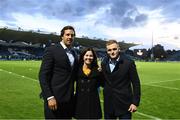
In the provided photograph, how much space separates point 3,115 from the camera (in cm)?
966

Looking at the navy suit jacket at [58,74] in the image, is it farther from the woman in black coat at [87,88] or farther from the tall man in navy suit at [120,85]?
the tall man in navy suit at [120,85]

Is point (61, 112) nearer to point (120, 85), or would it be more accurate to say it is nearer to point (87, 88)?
point (87, 88)

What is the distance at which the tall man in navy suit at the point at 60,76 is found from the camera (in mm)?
5621

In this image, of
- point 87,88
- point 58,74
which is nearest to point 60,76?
point 58,74

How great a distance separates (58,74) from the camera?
5.66 m

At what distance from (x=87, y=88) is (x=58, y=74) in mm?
479

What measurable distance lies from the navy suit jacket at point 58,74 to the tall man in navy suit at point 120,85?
0.58 metres

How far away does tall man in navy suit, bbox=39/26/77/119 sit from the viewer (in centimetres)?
562

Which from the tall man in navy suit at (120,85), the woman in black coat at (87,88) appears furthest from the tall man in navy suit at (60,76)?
the tall man in navy suit at (120,85)

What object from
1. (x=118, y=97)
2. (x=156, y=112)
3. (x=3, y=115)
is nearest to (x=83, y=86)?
(x=118, y=97)

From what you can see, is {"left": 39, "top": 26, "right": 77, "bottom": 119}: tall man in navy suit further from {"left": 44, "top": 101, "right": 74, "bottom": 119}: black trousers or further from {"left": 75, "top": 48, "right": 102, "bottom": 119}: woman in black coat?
{"left": 75, "top": 48, "right": 102, "bottom": 119}: woman in black coat

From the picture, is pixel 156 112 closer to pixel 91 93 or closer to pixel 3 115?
pixel 3 115

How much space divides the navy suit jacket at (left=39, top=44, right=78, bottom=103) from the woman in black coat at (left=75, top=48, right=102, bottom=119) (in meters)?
0.15

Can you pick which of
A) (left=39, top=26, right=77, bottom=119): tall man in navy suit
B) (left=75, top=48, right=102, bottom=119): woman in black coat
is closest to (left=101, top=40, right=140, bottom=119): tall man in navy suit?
(left=75, top=48, right=102, bottom=119): woman in black coat
